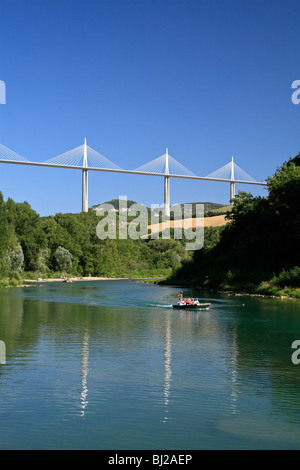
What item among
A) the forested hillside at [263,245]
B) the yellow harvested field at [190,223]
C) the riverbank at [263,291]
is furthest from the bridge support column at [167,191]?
the riverbank at [263,291]

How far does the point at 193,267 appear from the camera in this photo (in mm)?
71688

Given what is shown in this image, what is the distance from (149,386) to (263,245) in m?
41.5

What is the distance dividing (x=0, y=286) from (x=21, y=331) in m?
40.7

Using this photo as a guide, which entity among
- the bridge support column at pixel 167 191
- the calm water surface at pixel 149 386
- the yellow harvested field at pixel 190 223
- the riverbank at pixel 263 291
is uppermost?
the bridge support column at pixel 167 191

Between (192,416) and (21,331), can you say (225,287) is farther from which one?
(192,416)

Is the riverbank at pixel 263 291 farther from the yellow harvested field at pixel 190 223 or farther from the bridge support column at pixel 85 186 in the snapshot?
the yellow harvested field at pixel 190 223

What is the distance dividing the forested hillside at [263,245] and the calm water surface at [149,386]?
21.6 m

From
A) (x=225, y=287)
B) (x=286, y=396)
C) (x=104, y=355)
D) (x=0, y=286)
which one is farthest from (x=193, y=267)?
(x=286, y=396)

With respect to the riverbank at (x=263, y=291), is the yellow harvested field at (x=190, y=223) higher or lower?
higher

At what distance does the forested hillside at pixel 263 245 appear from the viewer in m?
46.5

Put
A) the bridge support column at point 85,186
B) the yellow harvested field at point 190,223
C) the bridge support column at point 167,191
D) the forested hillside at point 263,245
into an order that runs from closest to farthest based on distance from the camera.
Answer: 1. the forested hillside at point 263,245
2. the bridge support column at point 85,186
3. the bridge support column at point 167,191
4. the yellow harvested field at point 190,223

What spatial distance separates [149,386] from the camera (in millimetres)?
13828

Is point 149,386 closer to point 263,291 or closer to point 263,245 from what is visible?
point 263,291
